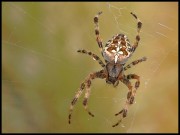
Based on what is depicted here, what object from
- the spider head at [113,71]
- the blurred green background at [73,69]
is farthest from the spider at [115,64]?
the blurred green background at [73,69]

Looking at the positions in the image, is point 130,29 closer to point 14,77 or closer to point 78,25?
point 78,25

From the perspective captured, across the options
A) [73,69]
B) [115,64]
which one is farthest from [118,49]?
[73,69]

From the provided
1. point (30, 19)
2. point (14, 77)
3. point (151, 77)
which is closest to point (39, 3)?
point (30, 19)

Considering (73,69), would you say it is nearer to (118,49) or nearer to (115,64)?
(115,64)

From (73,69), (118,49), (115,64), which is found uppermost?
(118,49)

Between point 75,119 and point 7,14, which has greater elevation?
point 7,14

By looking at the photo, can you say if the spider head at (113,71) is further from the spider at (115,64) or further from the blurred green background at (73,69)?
the blurred green background at (73,69)
